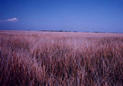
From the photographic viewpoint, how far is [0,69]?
44.3 inches

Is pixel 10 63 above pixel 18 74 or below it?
above

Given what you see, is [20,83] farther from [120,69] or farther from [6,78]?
[120,69]

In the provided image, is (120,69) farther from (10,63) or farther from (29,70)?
(10,63)

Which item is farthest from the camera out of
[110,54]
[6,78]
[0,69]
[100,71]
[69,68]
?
[110,54]

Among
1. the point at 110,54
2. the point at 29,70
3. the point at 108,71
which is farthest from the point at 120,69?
the point at 29,70

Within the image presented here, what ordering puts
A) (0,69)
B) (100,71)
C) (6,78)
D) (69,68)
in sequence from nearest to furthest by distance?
1. (6,78)
2. (0,69)
3. (100,71)
4. (69,68)

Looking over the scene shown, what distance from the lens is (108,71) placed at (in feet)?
4.40

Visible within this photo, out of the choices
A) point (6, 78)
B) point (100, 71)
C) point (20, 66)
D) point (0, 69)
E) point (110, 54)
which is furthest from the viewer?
point (110, 54)

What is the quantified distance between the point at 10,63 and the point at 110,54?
2.21 m

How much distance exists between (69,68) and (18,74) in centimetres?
83

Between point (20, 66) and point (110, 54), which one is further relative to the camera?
point (110, 54)

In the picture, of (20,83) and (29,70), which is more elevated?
(29,70)

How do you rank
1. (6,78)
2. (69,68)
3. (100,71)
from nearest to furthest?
(6,78), (100,71), (69,68)

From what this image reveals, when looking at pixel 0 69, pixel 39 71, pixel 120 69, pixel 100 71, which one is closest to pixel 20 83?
pixel 39 71
